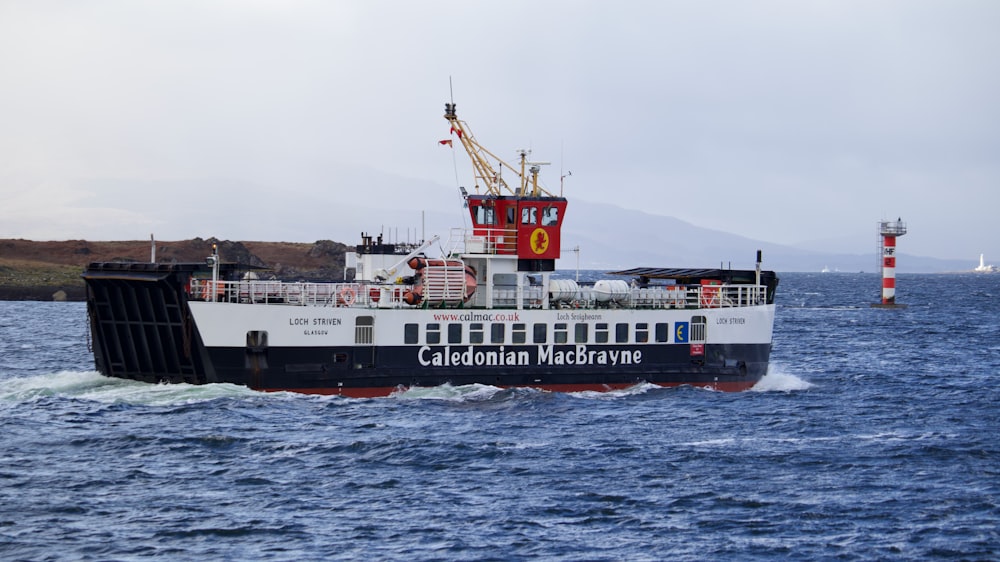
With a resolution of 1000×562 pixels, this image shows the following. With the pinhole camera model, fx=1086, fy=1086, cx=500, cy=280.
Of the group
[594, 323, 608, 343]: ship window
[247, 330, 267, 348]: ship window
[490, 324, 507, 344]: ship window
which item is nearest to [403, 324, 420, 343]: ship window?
[490, 324, 507, 344]: ship window

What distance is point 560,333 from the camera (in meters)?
43.9

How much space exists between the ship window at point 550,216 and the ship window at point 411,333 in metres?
8.18

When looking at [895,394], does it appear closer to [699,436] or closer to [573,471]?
[699,436]

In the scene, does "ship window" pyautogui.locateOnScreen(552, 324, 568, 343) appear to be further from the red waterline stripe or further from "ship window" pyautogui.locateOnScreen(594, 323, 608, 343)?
the red waterline stripe

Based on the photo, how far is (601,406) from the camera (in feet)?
138

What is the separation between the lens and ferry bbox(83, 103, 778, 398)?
39.9 metres

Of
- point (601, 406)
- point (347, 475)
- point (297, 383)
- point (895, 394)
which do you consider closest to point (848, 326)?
point (895, 394)

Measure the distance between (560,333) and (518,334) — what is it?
1.80 metres

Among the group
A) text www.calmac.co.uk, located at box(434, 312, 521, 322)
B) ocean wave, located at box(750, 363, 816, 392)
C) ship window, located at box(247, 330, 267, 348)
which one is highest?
text www.calmac.co.uk, located at box(434, 312, 521, 322)

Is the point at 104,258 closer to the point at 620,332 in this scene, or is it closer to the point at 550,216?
the point at 550,216

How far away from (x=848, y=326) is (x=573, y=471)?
72944 mm

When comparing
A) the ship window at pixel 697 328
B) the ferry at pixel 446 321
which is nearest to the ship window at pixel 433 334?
the ferry at pixel 446 321

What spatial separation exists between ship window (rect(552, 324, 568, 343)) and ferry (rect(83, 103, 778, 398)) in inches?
4.9

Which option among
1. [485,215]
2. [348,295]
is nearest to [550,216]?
[485,215]
